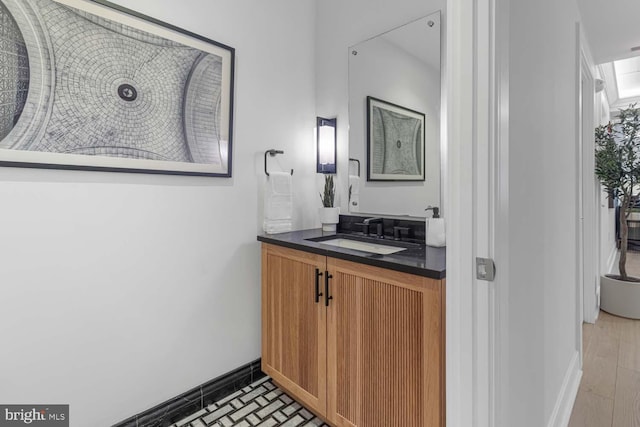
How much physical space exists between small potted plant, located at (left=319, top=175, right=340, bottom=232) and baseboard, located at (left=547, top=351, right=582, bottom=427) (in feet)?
4.84

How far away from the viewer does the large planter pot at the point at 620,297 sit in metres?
2.91

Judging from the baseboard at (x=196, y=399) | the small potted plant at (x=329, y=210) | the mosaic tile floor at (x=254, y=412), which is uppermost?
the small potted plant at (x=329, y=210)

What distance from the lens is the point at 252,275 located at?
6.70 feet

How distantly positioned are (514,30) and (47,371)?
6.87 feet

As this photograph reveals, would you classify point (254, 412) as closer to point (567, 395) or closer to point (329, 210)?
point (329, 210)

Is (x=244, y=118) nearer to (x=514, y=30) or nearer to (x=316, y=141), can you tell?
(x=316, y=141)

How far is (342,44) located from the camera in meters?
2.25

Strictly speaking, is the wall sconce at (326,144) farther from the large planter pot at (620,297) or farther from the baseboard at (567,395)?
the large planter pot at (620,297)

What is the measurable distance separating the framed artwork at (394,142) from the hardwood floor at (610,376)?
1543 millimetres

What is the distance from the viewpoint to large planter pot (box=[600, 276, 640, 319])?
291 cm

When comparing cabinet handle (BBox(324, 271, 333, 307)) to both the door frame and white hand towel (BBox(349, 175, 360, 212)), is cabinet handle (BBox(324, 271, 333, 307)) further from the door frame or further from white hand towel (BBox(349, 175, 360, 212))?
the door frame

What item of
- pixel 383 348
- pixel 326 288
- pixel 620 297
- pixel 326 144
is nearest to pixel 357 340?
pixel 383 348

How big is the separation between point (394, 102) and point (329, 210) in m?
0.78

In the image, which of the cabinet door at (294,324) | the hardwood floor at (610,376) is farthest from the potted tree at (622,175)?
the cabinet door at (294,324)
